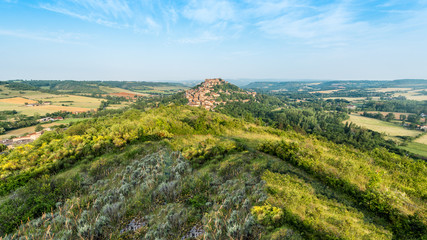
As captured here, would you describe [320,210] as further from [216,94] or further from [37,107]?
[37,107]

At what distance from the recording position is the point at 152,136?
29969 millimetres

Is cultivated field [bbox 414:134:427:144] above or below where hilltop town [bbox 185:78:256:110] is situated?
below

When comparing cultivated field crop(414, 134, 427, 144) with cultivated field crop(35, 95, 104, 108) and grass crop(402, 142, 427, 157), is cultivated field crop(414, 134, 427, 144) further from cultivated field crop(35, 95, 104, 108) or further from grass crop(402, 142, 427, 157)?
cultivated field crop(35, 95, 104, 108)

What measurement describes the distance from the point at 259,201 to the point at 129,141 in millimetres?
24320

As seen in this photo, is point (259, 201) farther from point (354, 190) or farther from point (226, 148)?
point (226, 148)

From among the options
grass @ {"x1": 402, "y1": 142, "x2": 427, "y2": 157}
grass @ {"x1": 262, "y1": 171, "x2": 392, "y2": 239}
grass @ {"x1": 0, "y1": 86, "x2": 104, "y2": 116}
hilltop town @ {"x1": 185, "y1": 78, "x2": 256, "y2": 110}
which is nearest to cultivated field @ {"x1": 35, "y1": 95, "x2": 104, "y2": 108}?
grass @ {"x1": 0, "y1": 86, "x2": 104, "y2": 116}

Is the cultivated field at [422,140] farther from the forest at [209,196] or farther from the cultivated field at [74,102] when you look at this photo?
the cultivated field at [74,102]

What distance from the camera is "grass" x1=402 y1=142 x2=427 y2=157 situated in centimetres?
6296

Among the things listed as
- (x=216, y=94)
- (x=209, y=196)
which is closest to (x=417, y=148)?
(x=209, y=196)

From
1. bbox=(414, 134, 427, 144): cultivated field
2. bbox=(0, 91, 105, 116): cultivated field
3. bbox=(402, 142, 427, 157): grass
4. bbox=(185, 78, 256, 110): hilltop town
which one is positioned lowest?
bbox=(402, 142, 427, 157): grass

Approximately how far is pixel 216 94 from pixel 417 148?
11836 cm

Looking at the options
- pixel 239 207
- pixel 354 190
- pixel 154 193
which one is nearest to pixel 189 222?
pixel 239 207

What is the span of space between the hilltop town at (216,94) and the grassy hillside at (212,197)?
101528mm

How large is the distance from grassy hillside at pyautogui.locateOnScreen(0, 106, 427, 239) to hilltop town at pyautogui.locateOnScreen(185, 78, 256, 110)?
102 metres
